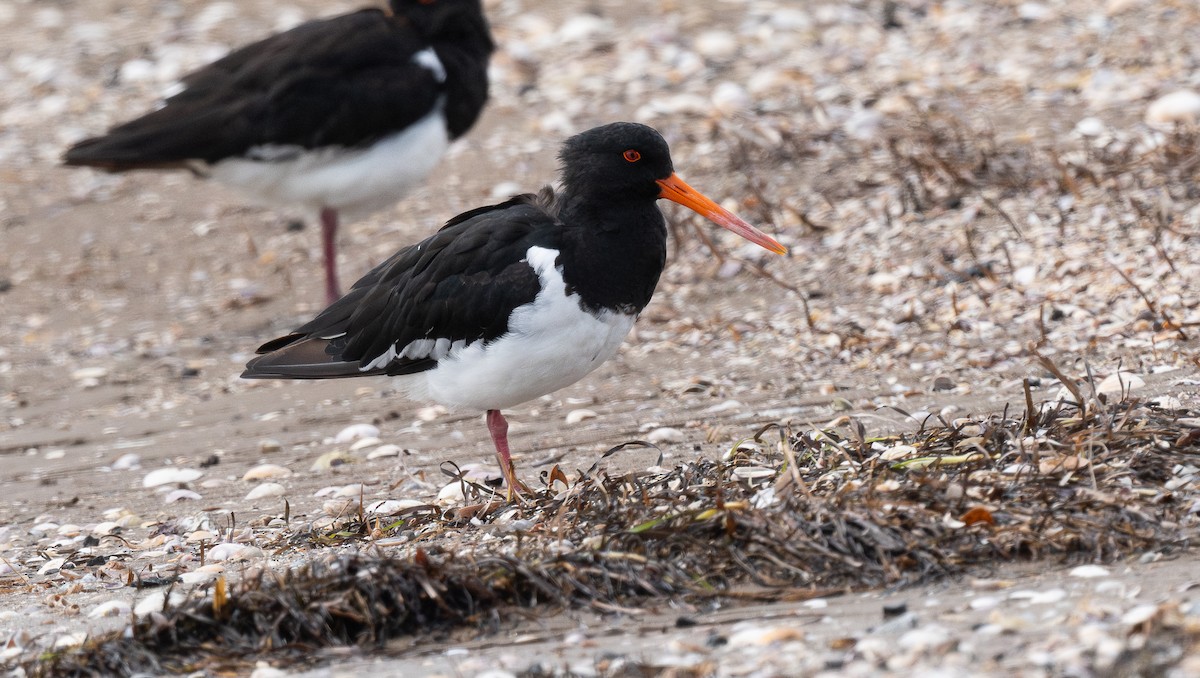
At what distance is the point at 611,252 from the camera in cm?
465

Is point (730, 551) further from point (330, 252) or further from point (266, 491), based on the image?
point (330, 252)

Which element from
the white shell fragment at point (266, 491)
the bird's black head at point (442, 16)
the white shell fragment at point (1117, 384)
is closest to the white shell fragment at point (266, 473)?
the white shell fragment at point (266, 491)

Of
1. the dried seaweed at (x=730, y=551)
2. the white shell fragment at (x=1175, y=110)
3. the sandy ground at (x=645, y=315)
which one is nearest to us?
the dried seaweed at (x=730, y=551)

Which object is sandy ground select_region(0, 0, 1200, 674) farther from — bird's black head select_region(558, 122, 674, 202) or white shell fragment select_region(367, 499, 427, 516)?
bird's black head select_region(558, 122, 674, 202)

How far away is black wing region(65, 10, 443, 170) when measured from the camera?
7.29 m

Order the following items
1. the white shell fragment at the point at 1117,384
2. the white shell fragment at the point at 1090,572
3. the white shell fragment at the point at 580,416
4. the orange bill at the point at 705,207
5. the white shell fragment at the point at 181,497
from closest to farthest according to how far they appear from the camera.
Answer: the white shell fragment at the point at 1090,572
the white shell fragment at the point at 1117,384
the orange bill at the point at 705,207
the white shell fragment at the point at 181,497
the white shell fragment at the point at 580,416

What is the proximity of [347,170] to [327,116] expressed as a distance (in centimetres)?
30

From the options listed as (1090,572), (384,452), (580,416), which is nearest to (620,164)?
(580,416)

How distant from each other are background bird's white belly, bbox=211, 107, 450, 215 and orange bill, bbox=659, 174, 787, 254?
107 inches

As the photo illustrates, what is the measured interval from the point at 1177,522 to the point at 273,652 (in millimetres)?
2303

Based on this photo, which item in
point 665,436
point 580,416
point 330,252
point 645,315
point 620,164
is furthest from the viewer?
point 330,252

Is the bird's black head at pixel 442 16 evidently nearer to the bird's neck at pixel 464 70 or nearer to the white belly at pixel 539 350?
the bird's neck at pixel 464 70

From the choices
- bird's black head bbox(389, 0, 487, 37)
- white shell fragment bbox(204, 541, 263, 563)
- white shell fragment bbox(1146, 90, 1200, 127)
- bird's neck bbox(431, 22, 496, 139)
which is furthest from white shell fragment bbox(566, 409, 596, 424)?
white shell fragment bbox(1146, 90, 1200, 127)

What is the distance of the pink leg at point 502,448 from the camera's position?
450 centimetres
